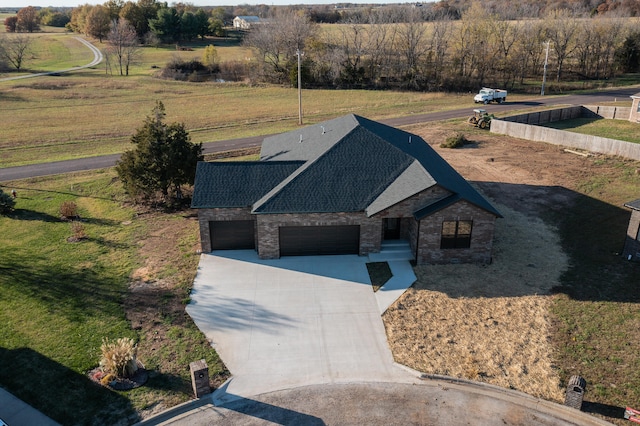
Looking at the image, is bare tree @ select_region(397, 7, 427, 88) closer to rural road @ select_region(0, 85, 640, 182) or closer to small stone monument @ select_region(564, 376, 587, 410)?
rural road @ select_region(0, 85, 640, 182)

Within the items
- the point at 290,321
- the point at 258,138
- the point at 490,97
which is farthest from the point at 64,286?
the point at 490,97

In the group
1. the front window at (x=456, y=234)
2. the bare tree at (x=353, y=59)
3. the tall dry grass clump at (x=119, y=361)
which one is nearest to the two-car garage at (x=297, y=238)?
the front window at (x=456, y=234)

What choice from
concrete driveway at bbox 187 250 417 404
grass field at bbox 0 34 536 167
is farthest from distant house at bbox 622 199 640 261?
grass field at bbox 0 34 536 167

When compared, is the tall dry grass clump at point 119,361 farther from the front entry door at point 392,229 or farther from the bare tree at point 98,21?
the bare tree at point 98,21

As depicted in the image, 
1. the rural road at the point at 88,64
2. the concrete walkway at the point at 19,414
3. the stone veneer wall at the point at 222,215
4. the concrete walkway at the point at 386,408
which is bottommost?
the concrete walkway at the point at 19,414

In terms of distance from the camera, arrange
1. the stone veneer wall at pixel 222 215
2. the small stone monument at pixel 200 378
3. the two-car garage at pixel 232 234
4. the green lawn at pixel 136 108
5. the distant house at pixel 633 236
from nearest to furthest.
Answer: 1. the small stone monument at pixel 200 378
2. the distant house at pixel 633 236
3. the stone veneer wall at pixel 222 215
4. the two-car garage at pixel 232 234
5. the green lawn at pixel 136 108

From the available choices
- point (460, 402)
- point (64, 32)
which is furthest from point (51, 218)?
point (64, 32)
